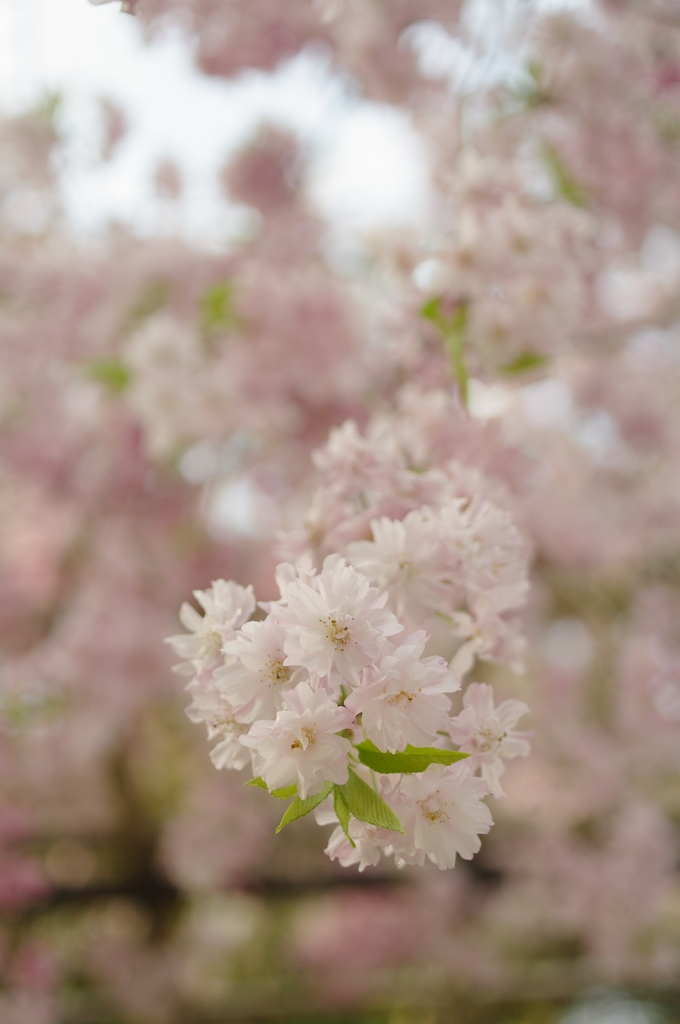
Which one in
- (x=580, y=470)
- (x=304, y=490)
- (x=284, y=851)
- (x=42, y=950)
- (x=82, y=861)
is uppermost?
(x=580, y=470)

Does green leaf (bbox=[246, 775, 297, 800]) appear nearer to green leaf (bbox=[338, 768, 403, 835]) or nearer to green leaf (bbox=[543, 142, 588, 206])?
green leaf (bbox=[338, 768, 403, 835])

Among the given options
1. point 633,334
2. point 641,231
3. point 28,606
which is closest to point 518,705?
point 641,231

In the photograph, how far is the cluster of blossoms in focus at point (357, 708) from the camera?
59cm

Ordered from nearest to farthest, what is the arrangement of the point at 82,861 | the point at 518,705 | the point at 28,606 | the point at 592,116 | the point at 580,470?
the point at 518,705 < the point at 592,116 < the point at 28,606 < the point at 580,470 < the point at 82,861

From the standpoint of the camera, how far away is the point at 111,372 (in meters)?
2.17

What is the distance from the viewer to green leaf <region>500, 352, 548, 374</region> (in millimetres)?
1365

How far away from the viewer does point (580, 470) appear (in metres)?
4.09

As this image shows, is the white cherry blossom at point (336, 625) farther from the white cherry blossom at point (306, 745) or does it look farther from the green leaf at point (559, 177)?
the green leaf at point (559, 177)

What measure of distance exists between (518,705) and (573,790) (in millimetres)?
3516

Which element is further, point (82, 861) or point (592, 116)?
point (82, 861)

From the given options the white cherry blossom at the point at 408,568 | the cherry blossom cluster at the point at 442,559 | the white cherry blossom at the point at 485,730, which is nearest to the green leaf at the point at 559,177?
the cherry blossom cluster at the point at 442,559

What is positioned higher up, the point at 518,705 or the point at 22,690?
the point at 22,690

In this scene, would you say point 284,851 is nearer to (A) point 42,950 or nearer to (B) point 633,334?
(A) point 42,950

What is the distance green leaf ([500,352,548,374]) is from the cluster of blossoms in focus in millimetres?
A: 692
